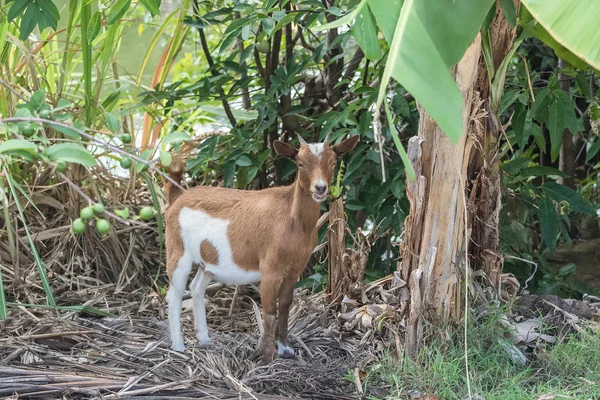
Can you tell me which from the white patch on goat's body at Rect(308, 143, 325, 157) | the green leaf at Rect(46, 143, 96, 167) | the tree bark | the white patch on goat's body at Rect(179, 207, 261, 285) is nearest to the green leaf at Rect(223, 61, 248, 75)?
the white patch on goat's body at Rect(179, 207, 261, 285)

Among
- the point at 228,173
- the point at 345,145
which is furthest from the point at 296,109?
the point at 345,145

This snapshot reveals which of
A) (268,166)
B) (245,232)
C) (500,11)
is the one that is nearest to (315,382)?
(245,232)

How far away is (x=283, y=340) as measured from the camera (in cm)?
382

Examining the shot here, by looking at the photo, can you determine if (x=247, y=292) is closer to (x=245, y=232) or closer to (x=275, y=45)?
(x=245, y=232)

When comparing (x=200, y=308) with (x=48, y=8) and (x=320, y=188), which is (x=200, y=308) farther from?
(x=48, y=8)

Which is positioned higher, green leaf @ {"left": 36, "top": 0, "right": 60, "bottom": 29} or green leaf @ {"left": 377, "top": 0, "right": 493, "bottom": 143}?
green leaf @ {"left": 36, "top": 0, "right": 60, "bottom": 29}

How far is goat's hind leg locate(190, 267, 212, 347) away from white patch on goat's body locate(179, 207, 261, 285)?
0.54 ft

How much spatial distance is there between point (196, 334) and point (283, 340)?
484 millimetres

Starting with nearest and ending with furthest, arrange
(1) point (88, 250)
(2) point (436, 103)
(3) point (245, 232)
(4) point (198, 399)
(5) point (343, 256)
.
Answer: (2) point (436, 103) → (4) point (198, 399) → (3) point (245, 232) → (5) point (343, 256) → (1) point (88, 250)

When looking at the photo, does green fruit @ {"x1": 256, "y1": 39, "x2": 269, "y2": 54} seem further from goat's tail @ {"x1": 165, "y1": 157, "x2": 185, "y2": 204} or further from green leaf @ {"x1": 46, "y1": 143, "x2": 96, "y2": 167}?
green leaf @ {"x1": 46, "y1": 143, "x2": 96, "y2": 167}

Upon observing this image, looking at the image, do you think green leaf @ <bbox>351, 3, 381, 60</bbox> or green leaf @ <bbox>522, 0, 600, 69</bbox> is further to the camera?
green leaf @ <bbox>351, 3, 381, 60</bbox>

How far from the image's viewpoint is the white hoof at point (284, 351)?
12.4ft

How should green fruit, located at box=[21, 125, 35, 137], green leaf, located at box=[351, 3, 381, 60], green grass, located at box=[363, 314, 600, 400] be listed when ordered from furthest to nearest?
green grass, located at box=[363, 314, 600, 400]
green leaf, located at box=[351, 3, 381, 60]
green fruit, located at box=[21, 125, 35, 137]

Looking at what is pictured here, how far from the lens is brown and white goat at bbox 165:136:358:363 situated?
360 cm
